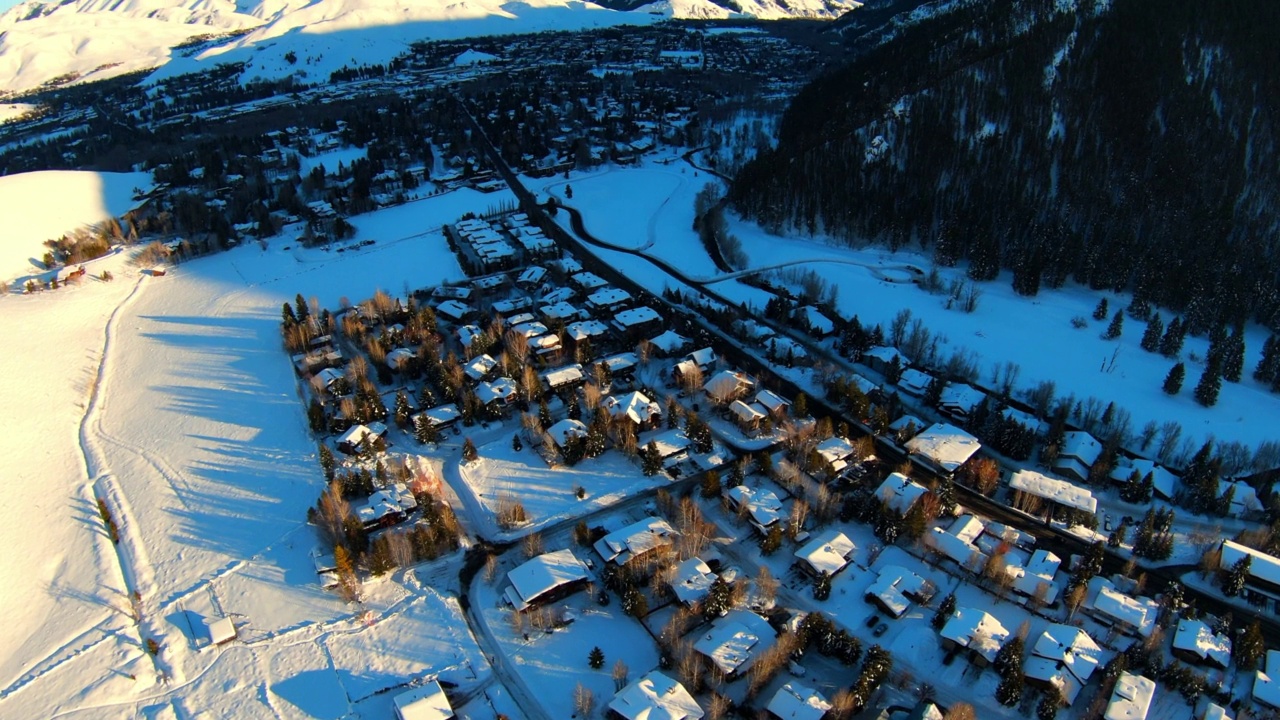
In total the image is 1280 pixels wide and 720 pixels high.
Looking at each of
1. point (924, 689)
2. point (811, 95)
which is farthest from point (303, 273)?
point (811, 95)

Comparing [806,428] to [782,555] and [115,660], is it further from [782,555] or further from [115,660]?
[115,660]

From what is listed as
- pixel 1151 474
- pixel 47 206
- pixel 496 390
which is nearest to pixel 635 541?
pixel 496 390

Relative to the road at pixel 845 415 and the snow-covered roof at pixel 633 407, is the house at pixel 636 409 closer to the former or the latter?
the snow-covered roof at pixel 633 407

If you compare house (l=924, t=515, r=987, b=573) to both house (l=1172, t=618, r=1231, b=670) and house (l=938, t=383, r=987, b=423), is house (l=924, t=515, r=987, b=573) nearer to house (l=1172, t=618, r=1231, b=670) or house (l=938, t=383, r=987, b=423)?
house (l=1172, t=618, r=1231, b=670)

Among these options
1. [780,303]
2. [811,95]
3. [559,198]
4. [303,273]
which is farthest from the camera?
[811,95]

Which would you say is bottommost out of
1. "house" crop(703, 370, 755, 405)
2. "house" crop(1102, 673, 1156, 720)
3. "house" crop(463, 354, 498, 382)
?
"house" crop(1102, 673, 1156, 720)

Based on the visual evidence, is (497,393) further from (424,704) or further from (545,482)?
(424,704)

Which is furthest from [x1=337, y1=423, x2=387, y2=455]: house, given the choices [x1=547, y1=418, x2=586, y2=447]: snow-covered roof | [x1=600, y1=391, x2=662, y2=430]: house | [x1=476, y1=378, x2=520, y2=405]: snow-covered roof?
[x1=600, y1=391, x2=662, y2=430]: house
